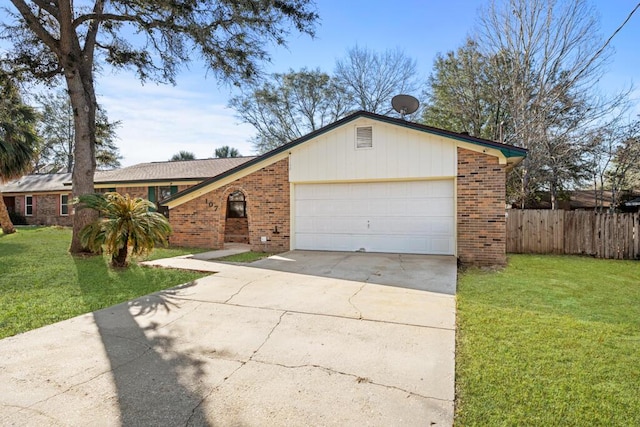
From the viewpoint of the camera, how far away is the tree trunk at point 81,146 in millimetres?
9453

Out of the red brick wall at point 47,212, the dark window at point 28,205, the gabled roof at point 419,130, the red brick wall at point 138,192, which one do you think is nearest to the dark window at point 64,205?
the red brick wall at point 47,212

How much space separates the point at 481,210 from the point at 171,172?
13.7 metres

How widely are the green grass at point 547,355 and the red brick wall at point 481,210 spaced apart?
7.67ft

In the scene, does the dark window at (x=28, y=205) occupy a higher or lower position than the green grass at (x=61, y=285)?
higher

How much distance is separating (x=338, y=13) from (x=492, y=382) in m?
10.7

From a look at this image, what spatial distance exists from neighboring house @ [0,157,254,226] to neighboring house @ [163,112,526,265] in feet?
15.4

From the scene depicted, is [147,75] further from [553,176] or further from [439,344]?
[553,176]

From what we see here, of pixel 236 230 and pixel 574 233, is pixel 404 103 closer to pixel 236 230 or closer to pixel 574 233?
pixel 574 233

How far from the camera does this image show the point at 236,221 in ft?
45.6

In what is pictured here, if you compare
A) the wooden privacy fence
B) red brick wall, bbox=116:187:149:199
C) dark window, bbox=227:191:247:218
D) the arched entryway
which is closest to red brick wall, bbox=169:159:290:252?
the arched entryway

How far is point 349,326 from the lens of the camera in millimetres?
4062

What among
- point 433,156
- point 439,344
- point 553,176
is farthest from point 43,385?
point 553,176

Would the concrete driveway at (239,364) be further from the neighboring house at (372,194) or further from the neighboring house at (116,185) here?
the neighboring house at (116,185)

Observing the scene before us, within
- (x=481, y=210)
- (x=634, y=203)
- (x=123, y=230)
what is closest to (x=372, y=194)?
(x=481, y=210)
